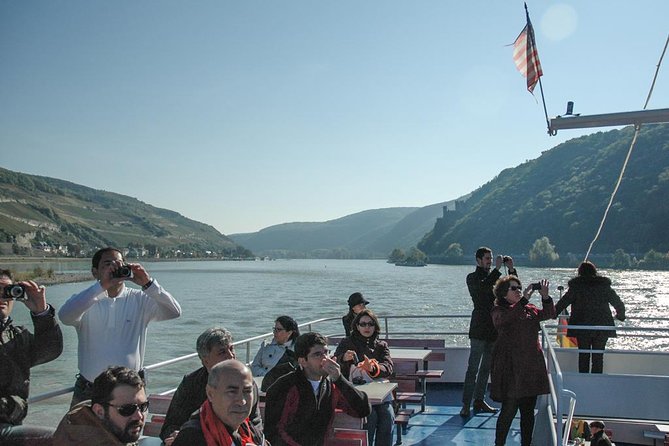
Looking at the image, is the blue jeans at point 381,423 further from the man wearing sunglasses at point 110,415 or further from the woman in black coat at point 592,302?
the woman in black coat at point 592,302

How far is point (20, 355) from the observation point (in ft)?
11.6

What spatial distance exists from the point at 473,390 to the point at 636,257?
12305 centimetres

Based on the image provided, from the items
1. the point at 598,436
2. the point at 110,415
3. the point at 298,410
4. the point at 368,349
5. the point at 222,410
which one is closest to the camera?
the point at 110,415

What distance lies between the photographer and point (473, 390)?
7.71 meters

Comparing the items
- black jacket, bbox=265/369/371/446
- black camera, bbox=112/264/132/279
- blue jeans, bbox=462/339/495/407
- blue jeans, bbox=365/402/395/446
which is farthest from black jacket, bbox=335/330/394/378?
black camera, bbox=112/264/132/279

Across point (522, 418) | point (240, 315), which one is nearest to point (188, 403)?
point (522, 418)

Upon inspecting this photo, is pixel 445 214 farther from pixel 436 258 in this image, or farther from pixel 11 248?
pixel 11 248

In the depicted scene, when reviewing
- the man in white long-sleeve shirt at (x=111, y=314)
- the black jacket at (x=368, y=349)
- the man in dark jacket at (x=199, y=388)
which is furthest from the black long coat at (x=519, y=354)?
the man in white long-sleeve shirt at (x=111, y=314)

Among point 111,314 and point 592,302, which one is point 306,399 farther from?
point 592,302

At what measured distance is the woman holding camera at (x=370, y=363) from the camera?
5460 millimetres

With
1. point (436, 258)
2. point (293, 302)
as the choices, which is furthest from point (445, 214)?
point (293, 302)

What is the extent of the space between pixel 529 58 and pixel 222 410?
8.09 m

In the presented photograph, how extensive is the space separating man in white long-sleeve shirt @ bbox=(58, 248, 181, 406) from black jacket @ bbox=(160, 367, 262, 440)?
0.60 metres

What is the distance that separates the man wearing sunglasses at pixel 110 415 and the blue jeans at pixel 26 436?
477mm
